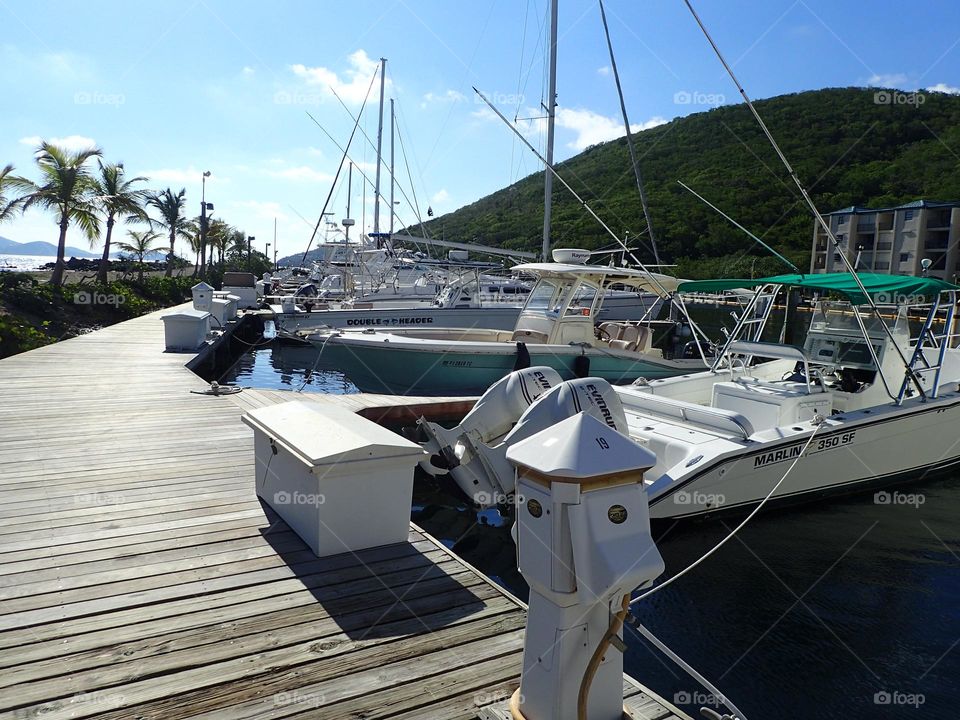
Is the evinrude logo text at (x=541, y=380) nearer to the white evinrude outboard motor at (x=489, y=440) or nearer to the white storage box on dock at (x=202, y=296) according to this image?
the white evinrude outboard motor at (x=489, y=440)

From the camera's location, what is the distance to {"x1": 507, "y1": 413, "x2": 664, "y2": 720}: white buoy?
6.73ft

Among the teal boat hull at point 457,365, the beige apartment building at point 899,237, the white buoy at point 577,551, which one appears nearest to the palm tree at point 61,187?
the teal boat hull at point 457,365

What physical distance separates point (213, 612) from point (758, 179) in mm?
68333

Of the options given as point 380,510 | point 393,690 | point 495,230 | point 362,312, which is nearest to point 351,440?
point 380,510

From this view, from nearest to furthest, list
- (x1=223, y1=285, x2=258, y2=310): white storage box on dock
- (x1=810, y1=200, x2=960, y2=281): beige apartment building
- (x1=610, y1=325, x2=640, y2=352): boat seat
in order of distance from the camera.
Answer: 1. (x1=610, y1=325, x2=640, y2=352): boat seat
2. (x1=223, y1=285, x2=258, y2=310): white storage box on dock
3. (x1=810, y1=200, x2=960, y2=281): beige apartment building

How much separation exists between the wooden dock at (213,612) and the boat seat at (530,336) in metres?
7.45

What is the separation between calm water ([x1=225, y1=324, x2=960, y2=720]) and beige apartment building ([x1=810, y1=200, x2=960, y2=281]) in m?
57.5

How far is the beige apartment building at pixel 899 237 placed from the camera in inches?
2343

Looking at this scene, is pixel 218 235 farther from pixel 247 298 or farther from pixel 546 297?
pixel 546 297

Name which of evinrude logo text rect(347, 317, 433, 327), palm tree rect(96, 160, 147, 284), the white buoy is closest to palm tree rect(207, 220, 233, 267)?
palm tree rect(96, 160, 147, 284)

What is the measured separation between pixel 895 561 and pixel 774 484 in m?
1.30

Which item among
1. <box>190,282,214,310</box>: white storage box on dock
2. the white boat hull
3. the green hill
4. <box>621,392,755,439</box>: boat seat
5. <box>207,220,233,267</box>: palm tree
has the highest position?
the green hill

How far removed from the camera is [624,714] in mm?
2352

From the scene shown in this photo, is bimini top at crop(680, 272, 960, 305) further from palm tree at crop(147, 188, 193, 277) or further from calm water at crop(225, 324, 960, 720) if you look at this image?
palm tree at crop(147, 188, 193, 277)
